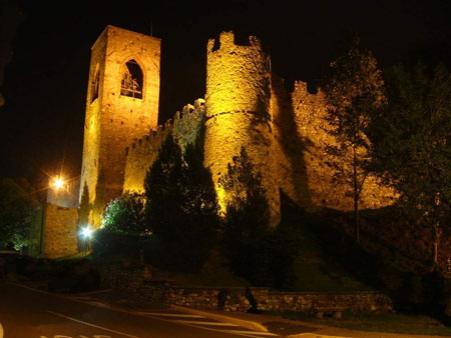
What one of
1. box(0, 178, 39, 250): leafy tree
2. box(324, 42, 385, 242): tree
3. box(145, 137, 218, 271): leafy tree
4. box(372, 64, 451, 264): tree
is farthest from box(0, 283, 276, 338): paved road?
box(0, 178, 39, 250): leafy tree

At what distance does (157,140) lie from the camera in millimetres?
30062

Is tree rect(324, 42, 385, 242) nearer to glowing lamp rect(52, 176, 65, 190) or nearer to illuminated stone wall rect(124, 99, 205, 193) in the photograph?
illuminated stone wall rect(124, 99, 205, 193)

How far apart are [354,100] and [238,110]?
511 centimetres

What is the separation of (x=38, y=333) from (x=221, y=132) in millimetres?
13064

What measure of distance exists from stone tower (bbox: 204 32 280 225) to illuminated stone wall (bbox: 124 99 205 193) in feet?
8.40

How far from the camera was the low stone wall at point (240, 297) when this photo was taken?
1582 centimetres

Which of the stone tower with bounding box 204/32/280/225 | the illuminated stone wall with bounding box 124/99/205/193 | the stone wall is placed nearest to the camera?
the stone tower with bounding box 204/32/280/225

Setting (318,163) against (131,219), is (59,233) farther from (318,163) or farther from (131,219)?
(318,163)

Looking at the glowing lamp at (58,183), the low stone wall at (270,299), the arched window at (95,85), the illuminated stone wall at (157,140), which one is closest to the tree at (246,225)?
the low stone wall at (270,299)

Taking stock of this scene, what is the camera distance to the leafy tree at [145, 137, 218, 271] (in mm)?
18875

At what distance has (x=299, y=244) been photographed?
69.9 ft

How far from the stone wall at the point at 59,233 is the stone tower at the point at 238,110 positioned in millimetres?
17795

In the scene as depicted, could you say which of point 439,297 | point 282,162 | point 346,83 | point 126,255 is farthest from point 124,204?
point 439,297

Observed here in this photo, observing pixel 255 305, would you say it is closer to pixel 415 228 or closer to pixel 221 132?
pixel 221 132
